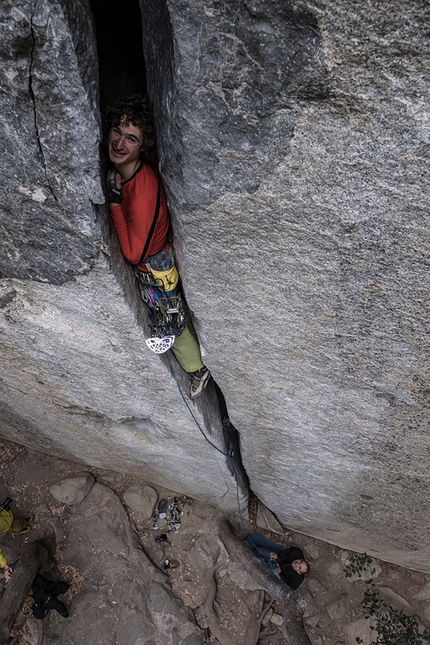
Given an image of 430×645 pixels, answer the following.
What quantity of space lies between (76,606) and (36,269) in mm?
4273

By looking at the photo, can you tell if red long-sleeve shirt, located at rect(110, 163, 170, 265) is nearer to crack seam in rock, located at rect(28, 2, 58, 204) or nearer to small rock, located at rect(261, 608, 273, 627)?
crack seam in rock, located at rect(28, 2, 58, 204)

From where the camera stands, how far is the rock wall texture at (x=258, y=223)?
1566 millimetres

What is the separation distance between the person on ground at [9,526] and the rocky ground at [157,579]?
95 millimetres

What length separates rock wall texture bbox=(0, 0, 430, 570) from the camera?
157cm

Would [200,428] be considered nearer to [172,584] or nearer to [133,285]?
[133,285]

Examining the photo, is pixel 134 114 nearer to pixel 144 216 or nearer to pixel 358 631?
pixel 144 216

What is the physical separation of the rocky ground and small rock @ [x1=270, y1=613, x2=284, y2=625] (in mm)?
10

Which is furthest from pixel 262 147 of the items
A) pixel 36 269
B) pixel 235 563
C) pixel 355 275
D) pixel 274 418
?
pixel 235 563

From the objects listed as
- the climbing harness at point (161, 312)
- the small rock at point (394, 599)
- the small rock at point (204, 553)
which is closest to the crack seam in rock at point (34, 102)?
the climbing harness at point (161, 312)

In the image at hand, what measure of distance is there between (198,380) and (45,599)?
333 centimetres

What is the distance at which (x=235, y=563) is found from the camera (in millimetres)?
5453

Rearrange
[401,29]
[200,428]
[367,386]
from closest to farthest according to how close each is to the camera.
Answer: [401,29] < [367,386] < [200,428]

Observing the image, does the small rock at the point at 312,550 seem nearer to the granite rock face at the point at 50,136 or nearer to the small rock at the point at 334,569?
the small rock at the point at 334,569

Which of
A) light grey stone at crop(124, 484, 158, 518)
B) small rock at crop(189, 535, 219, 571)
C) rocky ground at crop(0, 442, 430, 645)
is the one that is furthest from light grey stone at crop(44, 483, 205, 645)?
small rock at crop(189, 535, 219, 571)
